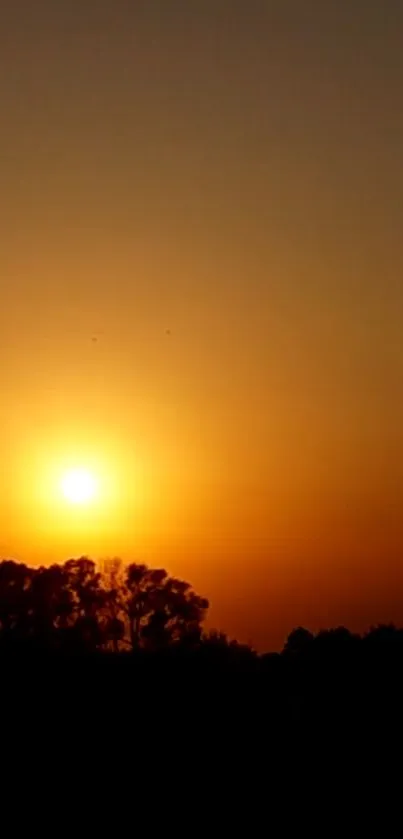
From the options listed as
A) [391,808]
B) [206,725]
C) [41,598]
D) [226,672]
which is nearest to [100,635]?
[41,598]

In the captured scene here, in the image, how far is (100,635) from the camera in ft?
248

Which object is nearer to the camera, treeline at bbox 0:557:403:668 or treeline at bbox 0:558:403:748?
treeline at bbox 0:558:403:748

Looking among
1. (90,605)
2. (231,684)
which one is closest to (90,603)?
(90,605)

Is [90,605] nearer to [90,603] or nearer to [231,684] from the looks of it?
[90,603]

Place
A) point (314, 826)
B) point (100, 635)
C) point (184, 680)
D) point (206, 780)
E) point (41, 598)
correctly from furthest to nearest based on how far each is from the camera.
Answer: point (41, 598), point (100, 635), point (184, 680), point (206, 780), point (314, 826)

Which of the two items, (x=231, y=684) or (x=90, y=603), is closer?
(x=231, y=684)

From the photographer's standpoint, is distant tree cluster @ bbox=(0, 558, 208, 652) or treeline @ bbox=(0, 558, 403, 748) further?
distant tree cluster @ bbox=(0, 558, 208, 652)

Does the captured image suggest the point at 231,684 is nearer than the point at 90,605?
Yes

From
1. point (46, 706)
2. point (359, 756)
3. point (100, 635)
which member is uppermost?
point (100, 635)

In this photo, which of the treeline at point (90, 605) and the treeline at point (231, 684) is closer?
the treeline at point (231, 684)

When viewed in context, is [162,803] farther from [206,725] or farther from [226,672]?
[226,672]

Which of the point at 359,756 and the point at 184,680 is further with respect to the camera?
the point at 184,680

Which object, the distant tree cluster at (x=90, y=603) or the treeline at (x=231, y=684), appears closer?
the treeline at (x=231, y=684)

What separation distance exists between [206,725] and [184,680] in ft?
12.5
